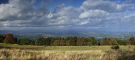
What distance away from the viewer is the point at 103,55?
15.9 metres

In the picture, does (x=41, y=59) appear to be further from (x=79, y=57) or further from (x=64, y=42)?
(x=64, y=42)

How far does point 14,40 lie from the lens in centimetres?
16038

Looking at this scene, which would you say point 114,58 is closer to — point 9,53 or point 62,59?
→ point 62,59

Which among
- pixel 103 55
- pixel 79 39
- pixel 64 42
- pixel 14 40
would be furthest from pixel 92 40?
pixel 103 55

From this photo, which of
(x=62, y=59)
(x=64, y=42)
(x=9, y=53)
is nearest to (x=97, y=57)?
(x=62, y=59)

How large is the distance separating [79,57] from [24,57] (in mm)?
3219

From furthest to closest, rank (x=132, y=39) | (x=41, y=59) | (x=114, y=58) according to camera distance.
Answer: (x=132, y=39), (x=114, y=58), (x=41, y=59)

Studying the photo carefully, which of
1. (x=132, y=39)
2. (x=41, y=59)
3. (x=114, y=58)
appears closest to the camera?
(x=41, y=59)

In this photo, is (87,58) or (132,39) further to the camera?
(132,39)

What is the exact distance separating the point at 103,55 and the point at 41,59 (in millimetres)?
3853

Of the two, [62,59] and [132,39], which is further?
[132,39]

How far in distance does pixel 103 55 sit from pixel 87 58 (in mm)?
1038

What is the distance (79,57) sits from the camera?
15320 mm

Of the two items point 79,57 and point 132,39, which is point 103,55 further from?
point 132,39
